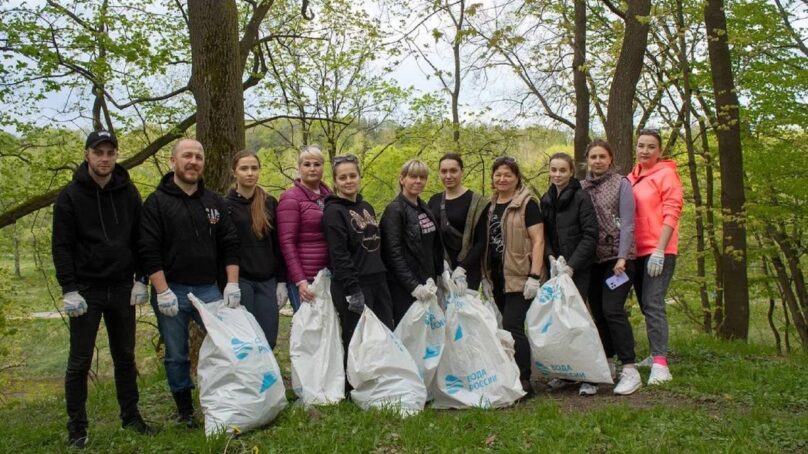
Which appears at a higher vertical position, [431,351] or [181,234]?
[181,234]

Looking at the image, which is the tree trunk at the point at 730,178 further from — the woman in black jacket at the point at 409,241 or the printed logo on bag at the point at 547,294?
the woman in black jacket at the point at 409,241

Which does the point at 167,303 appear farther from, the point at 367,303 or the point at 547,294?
the point at 547,294

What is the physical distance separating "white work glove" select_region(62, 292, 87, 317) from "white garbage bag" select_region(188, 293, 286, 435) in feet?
1.96

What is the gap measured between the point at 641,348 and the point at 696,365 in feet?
4.09

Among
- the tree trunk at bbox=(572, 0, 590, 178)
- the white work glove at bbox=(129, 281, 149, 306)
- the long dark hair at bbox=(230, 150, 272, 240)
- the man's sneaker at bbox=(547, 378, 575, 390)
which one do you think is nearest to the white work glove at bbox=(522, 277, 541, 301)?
the man's sneaker at bbox=(547, 378, 575, 390)

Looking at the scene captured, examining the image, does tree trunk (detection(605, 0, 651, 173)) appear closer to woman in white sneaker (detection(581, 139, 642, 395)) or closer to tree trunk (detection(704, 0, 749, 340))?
woman in white sneaker (detection(581, 139, 642, 395))

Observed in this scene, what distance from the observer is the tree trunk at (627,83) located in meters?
6.70

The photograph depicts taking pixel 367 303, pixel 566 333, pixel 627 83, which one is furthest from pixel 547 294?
pixel 627 83

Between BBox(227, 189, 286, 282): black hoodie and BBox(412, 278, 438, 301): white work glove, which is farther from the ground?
BBox(227, 189, 286, 282): black hoodie

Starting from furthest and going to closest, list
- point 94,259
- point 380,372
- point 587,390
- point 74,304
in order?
point 587,390 → point 380,372 → point 94,259 → point 74,304

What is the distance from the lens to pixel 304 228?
439cm

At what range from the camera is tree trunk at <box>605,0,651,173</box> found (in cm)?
670

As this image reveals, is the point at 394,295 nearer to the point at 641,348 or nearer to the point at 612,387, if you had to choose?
the point at 612,387

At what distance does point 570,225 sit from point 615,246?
378 millimetres
